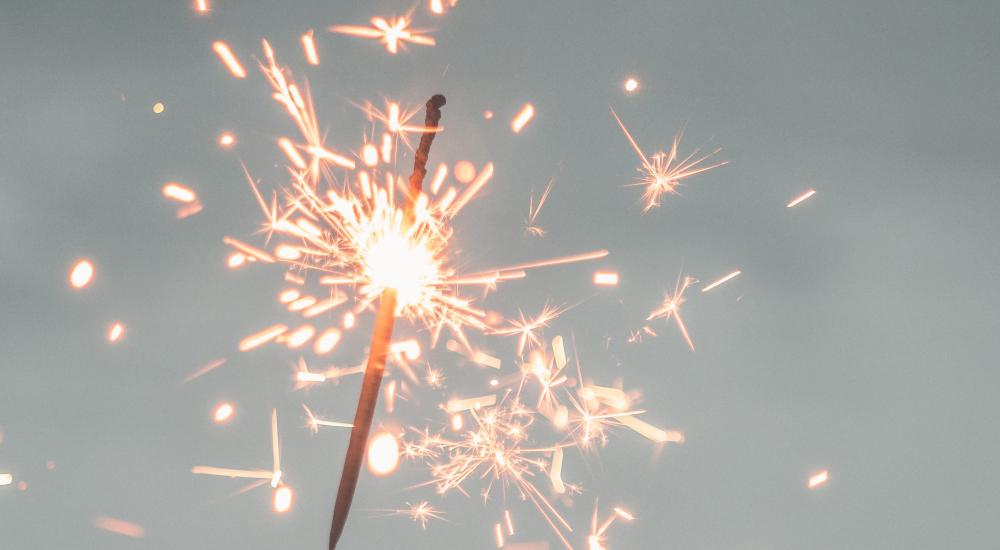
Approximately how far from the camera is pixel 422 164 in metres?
7.02

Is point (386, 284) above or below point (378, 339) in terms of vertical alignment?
above

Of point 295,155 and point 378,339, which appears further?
point 295,155

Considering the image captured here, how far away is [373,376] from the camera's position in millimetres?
5984

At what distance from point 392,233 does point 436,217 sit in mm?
795

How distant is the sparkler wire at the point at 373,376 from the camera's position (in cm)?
557

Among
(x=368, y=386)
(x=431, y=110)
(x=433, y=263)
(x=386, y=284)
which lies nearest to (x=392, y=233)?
(x=433, y=263)

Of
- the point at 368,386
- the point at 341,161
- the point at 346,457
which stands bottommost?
the point at 346,457

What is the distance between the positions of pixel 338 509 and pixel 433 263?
3920 millimetres

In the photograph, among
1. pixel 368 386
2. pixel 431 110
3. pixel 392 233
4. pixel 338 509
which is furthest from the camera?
pixel 392 233

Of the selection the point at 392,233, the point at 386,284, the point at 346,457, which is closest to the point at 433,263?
the point at 392,233

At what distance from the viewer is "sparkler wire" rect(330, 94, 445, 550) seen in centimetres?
557

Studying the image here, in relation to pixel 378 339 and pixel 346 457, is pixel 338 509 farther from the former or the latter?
pixel 378 339

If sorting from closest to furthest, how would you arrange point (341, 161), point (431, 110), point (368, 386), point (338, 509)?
1. point (338, 509)
2. point (368, 386)
3. point (431, 110)
4. point (341, 161)

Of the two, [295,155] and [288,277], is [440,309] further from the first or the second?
[295,155]
